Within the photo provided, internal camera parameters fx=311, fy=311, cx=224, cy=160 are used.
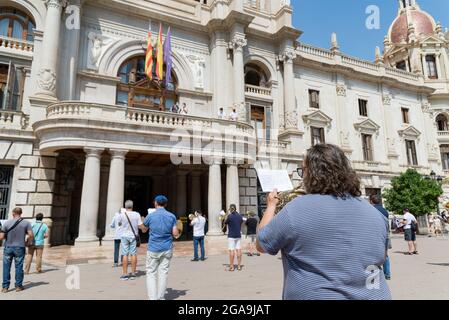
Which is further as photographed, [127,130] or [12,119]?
[12,119]

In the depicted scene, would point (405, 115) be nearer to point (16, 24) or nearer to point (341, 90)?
point (341, 90)

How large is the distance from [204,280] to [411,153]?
98.3 ft

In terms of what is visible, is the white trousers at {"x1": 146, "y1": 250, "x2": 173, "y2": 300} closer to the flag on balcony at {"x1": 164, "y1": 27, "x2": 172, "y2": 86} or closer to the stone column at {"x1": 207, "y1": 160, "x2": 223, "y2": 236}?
the stone column at {"x1": 207, "y1": 160, "x2": 223, "y2": 236}

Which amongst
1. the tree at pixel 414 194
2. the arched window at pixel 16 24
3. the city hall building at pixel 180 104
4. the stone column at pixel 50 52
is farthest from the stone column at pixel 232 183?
the tree at pixel 414 194

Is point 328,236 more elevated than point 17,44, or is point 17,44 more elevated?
point 17,44

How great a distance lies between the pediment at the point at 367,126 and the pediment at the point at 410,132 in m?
3.15

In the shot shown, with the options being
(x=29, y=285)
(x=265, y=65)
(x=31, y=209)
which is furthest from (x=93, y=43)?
(x=29, y=285)

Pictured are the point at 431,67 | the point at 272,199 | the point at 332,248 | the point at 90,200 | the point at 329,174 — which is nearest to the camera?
the point at 332,248

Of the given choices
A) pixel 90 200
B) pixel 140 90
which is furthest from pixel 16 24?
pixel 90 200

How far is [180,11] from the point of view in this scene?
21.8 metres

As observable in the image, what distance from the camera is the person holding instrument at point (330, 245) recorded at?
1898 millimetres

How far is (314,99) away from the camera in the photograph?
26.6m

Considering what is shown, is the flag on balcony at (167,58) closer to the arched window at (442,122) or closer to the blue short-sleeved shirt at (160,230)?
the blue short-sleeved shirt at (160,230)

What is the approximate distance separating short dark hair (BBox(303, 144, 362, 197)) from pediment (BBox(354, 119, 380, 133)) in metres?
28.1
